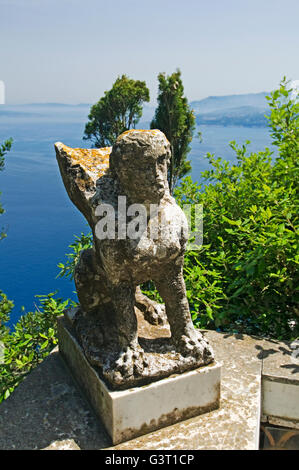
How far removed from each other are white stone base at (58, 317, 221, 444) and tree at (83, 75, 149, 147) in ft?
20.3

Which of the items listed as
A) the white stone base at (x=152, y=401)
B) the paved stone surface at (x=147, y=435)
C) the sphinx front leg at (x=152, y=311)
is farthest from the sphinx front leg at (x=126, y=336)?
the sphinx front leg at (x=152, y=311)

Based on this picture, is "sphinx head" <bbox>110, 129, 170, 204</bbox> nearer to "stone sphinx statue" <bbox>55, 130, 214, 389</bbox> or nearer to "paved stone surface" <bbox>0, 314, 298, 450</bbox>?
"stone sphinx statue" <bbox>55, 130, 214, 389</bbox>

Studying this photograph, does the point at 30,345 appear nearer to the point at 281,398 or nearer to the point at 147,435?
the point at 147,435

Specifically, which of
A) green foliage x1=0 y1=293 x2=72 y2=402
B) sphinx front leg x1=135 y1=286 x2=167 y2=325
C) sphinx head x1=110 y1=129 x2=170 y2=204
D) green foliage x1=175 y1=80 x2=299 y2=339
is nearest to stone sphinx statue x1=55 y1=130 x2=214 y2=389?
sphinx head x1=110 y1=129 x2=170 y2=204

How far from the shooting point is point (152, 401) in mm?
2439

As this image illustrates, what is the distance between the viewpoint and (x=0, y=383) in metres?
3.91

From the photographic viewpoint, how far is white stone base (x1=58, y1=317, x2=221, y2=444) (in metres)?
2.37

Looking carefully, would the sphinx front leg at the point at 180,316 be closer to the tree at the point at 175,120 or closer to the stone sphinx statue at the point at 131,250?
the stone sphinx statue at the point at 131,250

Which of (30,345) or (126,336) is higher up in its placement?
(126,336)

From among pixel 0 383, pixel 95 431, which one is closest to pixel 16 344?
pixel 0 383

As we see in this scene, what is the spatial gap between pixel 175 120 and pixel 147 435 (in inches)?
250

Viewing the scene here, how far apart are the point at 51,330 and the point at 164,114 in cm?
510

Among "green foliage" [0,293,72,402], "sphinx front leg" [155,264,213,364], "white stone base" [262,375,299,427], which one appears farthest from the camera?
"green foliage" [0,293,72,402]

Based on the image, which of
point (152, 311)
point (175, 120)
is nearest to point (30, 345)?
point (152, 311)
